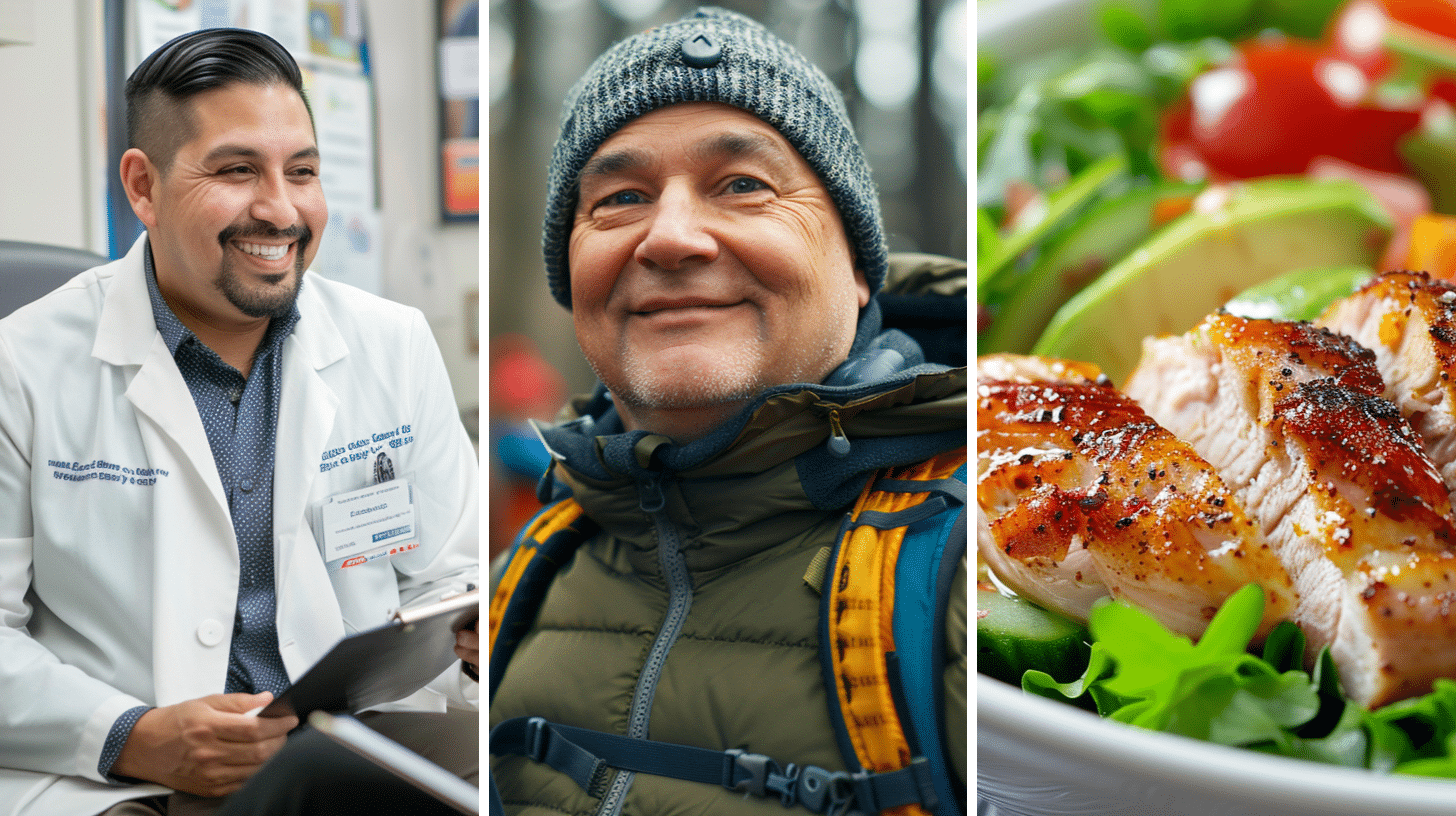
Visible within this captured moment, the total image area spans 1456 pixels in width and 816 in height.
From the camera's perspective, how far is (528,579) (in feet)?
4.75

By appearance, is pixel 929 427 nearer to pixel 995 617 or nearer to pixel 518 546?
pixel 995 617

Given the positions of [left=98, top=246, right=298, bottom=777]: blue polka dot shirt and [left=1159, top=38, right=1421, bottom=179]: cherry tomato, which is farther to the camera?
[left=1159, top=38, right=1421, bottom=179]: cherry tomato

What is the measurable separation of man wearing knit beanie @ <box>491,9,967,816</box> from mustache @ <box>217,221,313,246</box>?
14.2 inches

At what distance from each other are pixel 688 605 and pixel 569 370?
0.38m

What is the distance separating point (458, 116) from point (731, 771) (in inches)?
41.6

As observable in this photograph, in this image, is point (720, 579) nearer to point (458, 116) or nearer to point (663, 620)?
point (663, 620)

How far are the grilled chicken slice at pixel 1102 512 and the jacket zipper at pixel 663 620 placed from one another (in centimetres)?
42

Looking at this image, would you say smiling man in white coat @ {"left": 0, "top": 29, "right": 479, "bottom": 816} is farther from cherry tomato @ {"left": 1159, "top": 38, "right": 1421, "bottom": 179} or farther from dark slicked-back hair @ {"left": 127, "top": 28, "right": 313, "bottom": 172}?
cherry tomato @ {"left": 1159, "top": 38, "right": 1421, "bottom": 179}

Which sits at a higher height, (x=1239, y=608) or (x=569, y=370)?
(x=569, y=370)

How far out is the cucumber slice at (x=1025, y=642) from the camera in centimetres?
123

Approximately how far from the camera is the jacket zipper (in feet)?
4.32

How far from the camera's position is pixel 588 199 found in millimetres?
1309

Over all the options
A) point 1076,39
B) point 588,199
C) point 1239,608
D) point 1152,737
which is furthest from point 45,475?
point 1076,39

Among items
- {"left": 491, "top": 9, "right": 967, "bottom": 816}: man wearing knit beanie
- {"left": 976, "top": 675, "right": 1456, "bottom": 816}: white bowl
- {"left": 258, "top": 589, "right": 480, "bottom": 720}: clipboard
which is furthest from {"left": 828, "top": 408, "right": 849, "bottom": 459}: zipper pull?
{"left": 258, "top": 589, "right": 480, "bottom": 720}: clipboard
